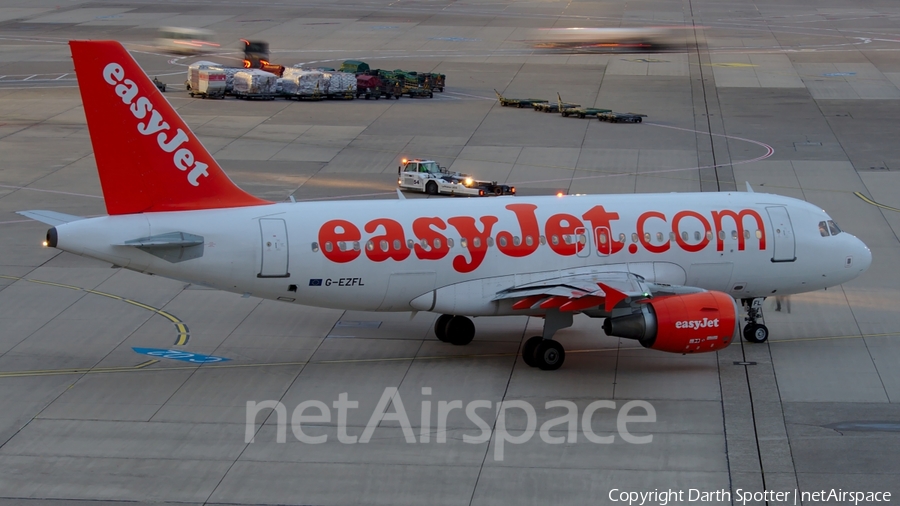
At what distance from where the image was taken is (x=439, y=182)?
51.7m

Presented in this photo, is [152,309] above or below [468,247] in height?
below

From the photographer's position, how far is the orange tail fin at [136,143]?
1142 inches

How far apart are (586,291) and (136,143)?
12662mm

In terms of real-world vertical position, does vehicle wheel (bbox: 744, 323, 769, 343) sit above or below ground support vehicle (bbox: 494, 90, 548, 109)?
above

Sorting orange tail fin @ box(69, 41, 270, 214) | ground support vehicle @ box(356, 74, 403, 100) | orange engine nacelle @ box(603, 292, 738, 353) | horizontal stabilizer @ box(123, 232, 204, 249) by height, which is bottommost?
ground support vehicle @ box(356, 74, 403, 100)

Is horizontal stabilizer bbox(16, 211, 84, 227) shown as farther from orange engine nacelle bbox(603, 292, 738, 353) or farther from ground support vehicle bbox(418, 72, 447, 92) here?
ground support vehicle bbox(418, 72, 447, 92)

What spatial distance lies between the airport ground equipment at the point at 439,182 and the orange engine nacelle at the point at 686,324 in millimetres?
21412

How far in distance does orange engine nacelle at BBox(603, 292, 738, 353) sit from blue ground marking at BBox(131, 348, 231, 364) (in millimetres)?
11910

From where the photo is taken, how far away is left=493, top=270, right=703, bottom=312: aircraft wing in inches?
1160

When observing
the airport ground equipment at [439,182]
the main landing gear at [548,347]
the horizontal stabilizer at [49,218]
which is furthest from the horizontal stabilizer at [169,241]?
the airport ground equipment at [439,182]

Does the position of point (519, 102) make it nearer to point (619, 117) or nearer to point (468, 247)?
point (619, 117)

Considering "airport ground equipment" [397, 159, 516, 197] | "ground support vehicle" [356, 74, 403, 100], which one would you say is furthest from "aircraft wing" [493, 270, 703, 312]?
"ground support vehicle" [356, 74, 403, 100]

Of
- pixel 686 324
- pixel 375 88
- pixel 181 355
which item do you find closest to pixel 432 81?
pixel 375 88

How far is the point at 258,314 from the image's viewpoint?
118 feet
